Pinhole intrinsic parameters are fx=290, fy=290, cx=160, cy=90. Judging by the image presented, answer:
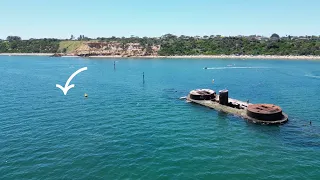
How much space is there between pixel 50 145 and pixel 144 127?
1762cm

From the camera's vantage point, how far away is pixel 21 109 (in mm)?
67938

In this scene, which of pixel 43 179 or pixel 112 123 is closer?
pixel 43 179

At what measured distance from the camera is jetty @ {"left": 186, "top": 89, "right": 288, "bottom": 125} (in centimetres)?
5947

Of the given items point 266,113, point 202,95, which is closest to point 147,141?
point 266,113

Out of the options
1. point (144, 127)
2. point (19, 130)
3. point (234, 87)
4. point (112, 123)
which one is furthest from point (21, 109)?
point (234, 87)

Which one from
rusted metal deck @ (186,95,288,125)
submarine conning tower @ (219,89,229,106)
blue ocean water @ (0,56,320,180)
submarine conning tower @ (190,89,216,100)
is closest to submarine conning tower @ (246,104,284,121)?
rusted metal deck @ (186,95,288,125)

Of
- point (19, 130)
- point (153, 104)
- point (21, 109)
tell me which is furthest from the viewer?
point (153, 104)

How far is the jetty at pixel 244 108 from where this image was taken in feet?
195

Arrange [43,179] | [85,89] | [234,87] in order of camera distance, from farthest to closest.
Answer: [234,87] → [85,89] → [43,179]

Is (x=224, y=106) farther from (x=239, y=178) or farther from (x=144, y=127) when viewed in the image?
(x=239, y=178)

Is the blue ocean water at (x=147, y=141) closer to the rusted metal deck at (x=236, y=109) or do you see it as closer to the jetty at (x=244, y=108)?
the rusted metal deck at (x=236, y=109)

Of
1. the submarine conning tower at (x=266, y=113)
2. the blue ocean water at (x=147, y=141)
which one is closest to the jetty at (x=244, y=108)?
the submarine conning tower at (x=266, y=113)

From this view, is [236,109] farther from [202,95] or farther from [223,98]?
[202,95]

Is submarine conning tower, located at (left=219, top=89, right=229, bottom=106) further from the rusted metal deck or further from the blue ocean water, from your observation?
the blue ocean water
